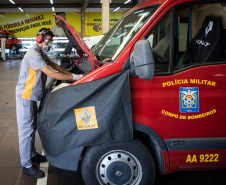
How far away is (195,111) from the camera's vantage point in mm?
2771

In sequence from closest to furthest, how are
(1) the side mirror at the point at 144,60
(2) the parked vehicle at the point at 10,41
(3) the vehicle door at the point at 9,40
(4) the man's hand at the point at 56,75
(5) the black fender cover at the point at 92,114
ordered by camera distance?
1. (1) the side mirror at the point at 144,60
2. (5) the black fender cover at the point at 92,114
3. (4) the man's hand at the point at 56,75
4. (2) the parked vehicle at the point at 10,41
5. (3) the vehicle door at the point at 9,40

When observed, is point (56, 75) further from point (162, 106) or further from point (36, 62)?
point (162, 106)

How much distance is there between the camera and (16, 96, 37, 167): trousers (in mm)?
3363

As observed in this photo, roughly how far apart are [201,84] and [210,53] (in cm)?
40

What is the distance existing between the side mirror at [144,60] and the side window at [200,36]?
438mm

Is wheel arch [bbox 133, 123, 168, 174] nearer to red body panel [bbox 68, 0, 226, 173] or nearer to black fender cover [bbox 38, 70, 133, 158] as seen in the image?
red body panel [bbox 68, 0, 226, 173]

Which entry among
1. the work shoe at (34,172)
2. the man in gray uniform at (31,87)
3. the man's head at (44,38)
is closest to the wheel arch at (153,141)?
the man in gray uniform at (31,87)

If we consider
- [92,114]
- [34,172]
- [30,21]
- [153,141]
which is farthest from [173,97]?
[30,21]

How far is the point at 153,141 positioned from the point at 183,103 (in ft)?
1.84

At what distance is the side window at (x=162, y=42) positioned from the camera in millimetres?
2793

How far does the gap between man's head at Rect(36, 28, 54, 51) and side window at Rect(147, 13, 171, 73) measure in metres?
1.36

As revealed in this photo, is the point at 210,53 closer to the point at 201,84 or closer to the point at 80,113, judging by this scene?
the point at 201,84

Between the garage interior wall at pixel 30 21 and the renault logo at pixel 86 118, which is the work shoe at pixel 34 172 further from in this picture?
the garage interior wall at pixel 30 21

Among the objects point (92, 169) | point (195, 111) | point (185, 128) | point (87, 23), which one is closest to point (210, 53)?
point (195, 111)
